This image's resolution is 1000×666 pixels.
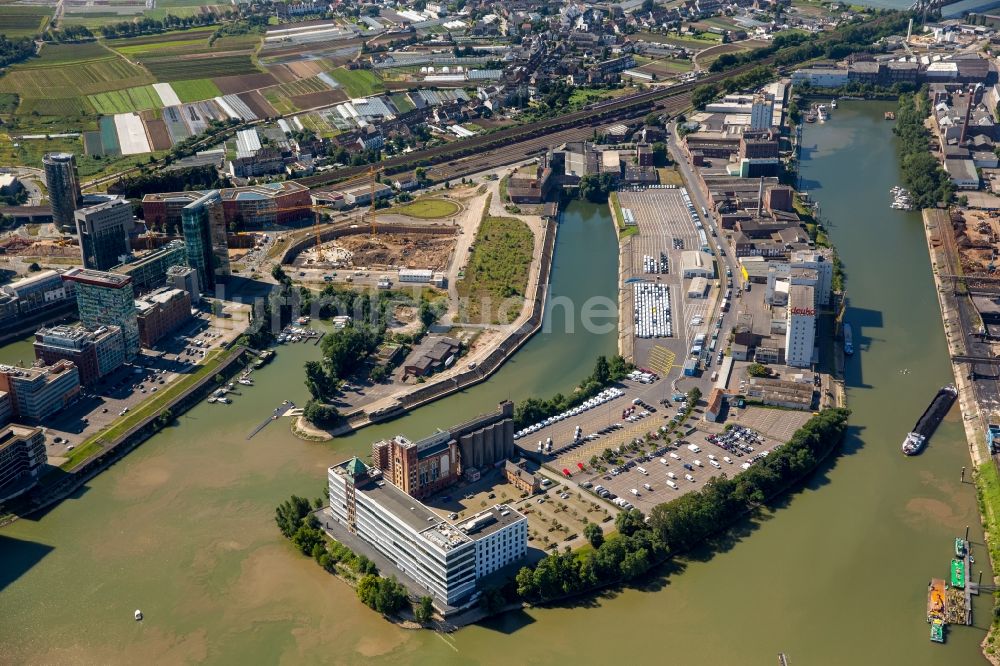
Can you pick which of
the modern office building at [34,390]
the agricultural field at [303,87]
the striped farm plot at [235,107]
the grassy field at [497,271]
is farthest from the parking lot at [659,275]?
the agricultural field at [303,87]

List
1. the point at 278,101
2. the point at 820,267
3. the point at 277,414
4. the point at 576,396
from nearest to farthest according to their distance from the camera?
the point at 576,396, the point at 277,414, the point at 820,267, the point at 278,101

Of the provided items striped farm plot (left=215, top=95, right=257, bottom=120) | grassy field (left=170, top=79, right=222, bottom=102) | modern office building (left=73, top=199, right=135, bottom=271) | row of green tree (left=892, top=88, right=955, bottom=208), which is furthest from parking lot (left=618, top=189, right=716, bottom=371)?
grassy field (left=170, top=79, right=222, bottom=102)

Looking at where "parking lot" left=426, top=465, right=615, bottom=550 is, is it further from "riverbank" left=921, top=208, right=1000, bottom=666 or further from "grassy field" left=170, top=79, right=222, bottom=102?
"grassy field" left=170, top=79, right=222, bottom=102

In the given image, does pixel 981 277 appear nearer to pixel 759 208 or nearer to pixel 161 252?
pixel 759 208

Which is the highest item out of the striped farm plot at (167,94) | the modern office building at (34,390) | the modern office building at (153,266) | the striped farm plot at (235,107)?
the striped farm plot at (167,94)

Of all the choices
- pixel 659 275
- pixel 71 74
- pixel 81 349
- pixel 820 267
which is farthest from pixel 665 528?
pixel 71 74

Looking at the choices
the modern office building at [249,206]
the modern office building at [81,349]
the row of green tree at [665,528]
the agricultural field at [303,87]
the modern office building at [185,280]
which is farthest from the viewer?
the agricultural field at [303,87]

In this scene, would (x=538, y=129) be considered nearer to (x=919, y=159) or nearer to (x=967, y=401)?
(x=919, y=159)

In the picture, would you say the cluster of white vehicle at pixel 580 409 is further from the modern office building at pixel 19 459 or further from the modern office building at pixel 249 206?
the modern office building at pixel 249 206
